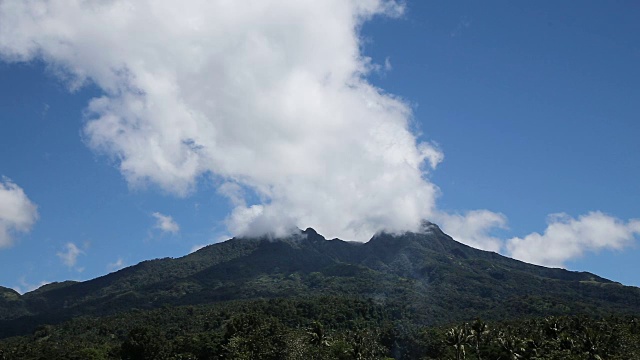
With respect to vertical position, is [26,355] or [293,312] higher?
[293,312]

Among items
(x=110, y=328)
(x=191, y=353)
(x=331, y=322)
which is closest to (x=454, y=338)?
(x=191, y=353)

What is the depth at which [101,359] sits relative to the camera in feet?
400

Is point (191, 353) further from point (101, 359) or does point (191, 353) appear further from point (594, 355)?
point (594, 355)

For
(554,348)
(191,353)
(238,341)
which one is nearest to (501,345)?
(554,348)

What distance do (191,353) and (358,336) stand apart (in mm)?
41508

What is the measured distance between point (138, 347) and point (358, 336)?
2085 inches

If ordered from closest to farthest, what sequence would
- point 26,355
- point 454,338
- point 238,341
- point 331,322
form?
point 454,338
point 238,341
point 26,355
point 331,322

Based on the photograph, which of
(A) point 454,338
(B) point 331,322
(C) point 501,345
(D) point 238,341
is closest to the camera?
(A) point 454,338

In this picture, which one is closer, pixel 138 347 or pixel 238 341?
pixel 238 341

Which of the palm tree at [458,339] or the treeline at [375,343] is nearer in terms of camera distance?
the palm tree at [458,339]

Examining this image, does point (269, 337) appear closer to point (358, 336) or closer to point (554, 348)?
point (358, 336)

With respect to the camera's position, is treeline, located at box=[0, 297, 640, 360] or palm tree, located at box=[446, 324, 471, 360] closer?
palm tree, located at box=[446, 324, 471, 360]

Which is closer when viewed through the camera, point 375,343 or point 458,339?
point 458,339

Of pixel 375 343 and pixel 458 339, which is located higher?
pixel 375 343
